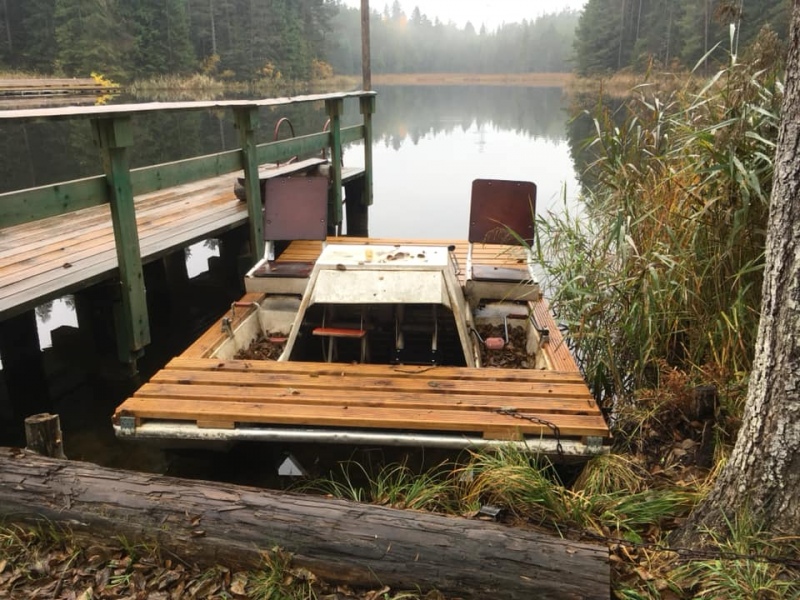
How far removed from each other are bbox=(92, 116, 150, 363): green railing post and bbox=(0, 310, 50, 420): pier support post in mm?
847

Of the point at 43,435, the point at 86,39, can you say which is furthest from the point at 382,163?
the point at 86,39

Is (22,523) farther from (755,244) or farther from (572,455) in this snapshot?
(755,244)

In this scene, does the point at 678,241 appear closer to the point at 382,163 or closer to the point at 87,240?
the point at 87,240

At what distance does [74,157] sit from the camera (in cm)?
1548

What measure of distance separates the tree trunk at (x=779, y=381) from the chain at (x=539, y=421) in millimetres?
943

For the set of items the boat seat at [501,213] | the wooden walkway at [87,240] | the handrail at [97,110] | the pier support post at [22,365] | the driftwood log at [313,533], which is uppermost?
the handrail at [97,110]

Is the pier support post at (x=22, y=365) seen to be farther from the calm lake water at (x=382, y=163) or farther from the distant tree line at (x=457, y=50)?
the distant tree line at (x=457, y=50)

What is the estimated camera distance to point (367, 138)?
10.6 metres

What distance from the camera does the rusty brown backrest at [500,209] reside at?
5555 millimetres

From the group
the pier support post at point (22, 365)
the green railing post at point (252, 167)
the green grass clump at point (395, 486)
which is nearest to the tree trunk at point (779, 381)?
the green grass clump at point (395, 486)

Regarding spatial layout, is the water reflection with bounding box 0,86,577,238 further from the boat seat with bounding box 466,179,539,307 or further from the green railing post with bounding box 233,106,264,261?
the boat seat with bounding box 466,179,539,307

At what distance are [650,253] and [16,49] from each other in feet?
151

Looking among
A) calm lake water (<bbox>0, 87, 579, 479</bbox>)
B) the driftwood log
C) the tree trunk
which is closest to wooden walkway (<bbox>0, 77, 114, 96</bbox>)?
calm lake water (<bbox>0, 87, 579, 479</bbox>)

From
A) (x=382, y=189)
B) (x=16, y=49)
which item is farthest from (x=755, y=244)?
(x=16, y=49)
